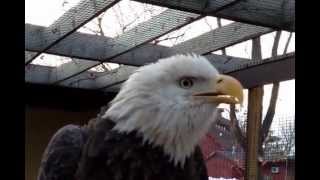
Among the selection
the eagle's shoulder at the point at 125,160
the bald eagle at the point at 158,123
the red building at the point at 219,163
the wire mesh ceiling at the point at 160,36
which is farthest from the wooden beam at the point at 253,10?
the eagle's shoulder at the point at 125,160

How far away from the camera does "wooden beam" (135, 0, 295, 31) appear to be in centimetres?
227

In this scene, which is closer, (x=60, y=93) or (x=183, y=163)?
(x=183, y=163)

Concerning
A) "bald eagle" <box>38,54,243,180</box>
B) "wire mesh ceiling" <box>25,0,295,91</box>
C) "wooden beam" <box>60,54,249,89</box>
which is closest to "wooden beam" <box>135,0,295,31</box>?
"wire mesh ceiling" <box>25,0,295,91</box>

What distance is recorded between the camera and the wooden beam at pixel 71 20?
2.32m

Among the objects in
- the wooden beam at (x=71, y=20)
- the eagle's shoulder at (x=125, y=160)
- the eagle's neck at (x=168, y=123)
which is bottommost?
the eagle's shoulder at (x=125, y=160)

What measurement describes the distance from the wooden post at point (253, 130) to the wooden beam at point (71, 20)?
105 centimetres

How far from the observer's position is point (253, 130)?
2.96 metres

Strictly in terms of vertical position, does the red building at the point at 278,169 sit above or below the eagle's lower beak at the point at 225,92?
below

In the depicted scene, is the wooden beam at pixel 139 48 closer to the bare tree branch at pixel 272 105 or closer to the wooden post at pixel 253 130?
the bare tree branch at pixel 272 105
